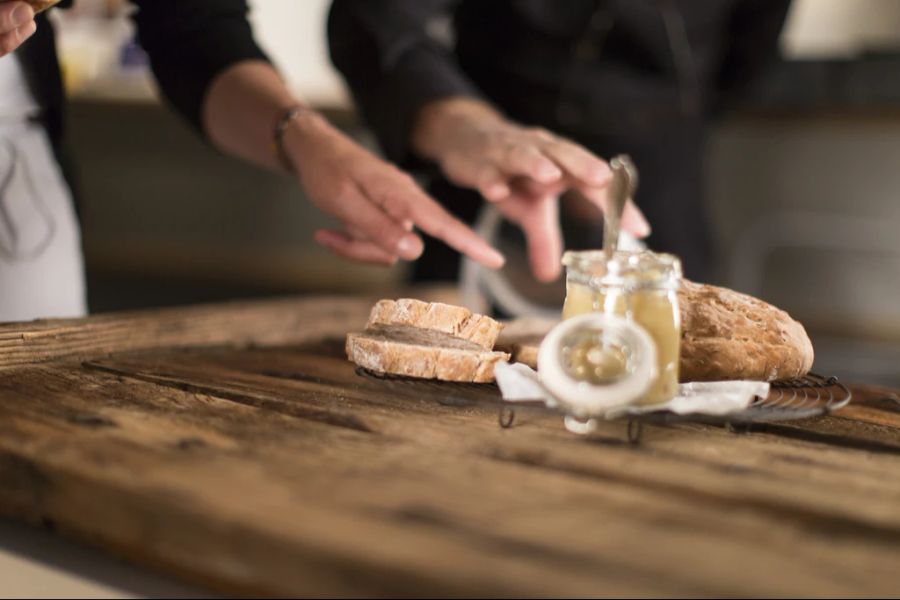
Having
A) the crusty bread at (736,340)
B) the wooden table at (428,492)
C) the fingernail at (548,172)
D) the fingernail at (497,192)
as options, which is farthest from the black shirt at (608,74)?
the wooden table at (428,492)

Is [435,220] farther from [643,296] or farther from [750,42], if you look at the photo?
[750,42]

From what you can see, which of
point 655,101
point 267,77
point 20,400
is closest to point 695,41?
point 655,101

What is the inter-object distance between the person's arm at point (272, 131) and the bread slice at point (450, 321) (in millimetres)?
233

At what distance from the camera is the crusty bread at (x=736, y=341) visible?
101 centimetres

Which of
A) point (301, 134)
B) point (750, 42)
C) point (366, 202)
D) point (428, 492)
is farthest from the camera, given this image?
point (750, 42)

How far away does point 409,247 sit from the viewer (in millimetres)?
1322

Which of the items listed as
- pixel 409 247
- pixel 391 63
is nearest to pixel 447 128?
pixel 391 63

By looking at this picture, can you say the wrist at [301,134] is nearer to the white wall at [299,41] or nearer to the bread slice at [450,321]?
the bread slice at [450,321]

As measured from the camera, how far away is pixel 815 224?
3.54 m

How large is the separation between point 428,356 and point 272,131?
2.20ft

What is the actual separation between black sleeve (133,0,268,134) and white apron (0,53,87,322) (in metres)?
0.30

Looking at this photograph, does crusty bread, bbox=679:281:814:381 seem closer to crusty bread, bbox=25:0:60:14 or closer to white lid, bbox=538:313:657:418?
white lid, bbox=538:313:657:418

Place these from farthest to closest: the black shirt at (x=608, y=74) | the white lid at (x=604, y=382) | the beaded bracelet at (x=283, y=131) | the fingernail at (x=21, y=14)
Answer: the black shirt at (x=608, y=74) → the beaded bracelet at (x=283, y=131) → the fingernail at (x=21, y=14) → the white lid at (x=604, y=382)

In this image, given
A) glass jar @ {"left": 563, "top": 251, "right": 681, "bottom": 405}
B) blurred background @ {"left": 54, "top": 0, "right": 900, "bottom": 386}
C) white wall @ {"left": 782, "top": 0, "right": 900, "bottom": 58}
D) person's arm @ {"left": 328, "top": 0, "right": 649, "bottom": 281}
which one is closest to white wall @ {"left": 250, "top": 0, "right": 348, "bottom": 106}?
blurred background @ {"left": 54, "top": 0, "right": 900, "bottom": 386}
